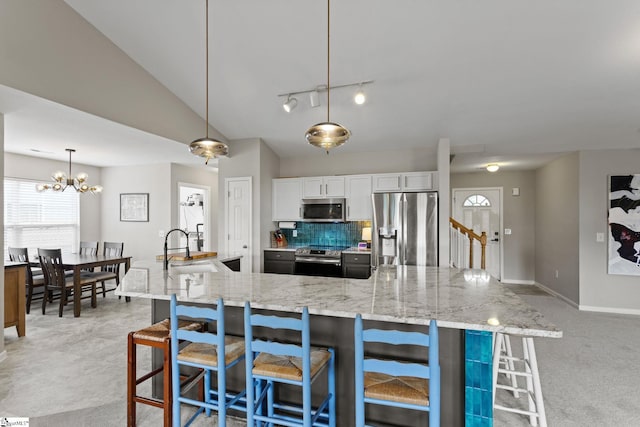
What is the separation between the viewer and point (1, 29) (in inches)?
97.1

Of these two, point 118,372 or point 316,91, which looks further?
point 316,91

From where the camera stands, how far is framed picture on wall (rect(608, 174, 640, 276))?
4578 mm

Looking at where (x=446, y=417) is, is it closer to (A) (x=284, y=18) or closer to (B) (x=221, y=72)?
(A) (x=284, y=18)

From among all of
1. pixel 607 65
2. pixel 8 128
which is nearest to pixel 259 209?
pixel 8 128

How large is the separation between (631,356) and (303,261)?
154 inches

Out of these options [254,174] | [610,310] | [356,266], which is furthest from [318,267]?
[610,310]

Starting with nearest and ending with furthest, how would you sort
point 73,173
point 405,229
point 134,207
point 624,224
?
point 405,229
point 624,224
point 73,173
point 134,207

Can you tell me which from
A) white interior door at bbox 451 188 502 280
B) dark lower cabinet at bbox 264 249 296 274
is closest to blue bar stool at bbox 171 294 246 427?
dark lower cabinet at bbox 264 249 296 274

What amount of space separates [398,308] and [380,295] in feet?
0.95

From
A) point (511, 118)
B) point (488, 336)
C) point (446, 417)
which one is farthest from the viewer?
point (511, 118)

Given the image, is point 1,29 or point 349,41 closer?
point 1,29

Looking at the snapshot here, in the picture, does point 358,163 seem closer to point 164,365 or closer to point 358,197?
point 358,197

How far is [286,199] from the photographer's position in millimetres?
5418

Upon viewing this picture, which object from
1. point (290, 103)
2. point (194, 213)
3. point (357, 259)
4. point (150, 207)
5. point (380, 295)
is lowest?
point (357, 259)
